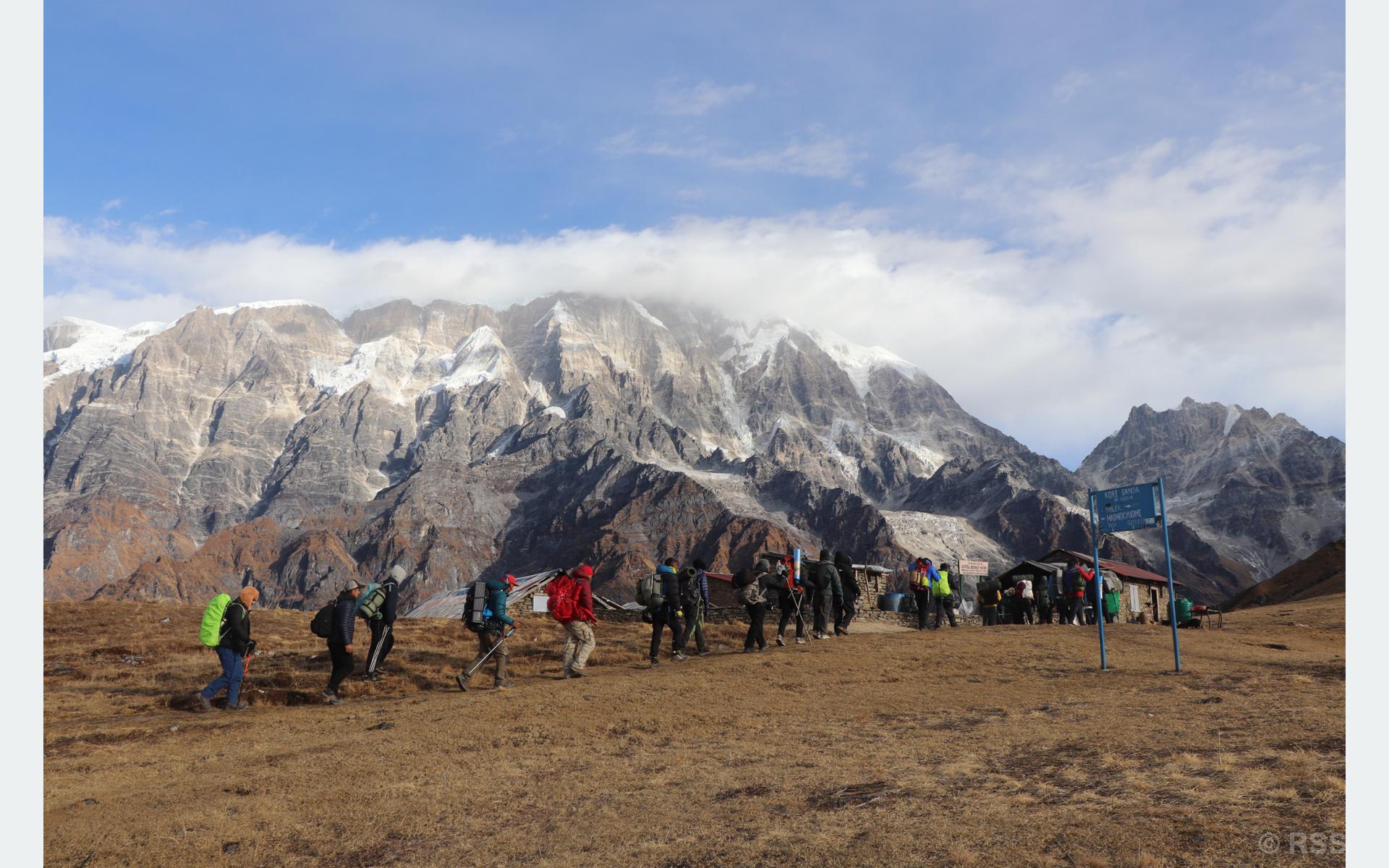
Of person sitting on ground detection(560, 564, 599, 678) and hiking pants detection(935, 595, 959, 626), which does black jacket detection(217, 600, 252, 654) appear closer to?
person sitting on ground detection(560, 564, 599, 678)

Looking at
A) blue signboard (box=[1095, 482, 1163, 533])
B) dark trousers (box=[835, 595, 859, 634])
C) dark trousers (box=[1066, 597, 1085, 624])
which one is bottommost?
dark trousers (box=[1066, 597, 1085, 624])

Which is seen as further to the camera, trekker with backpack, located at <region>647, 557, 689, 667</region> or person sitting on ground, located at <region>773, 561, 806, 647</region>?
person sitting on ground, located at <region>773, 561, 806, 647</region>

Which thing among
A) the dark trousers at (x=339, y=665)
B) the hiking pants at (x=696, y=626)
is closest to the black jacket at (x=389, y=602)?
the dark trousers at (x=339, y=665)

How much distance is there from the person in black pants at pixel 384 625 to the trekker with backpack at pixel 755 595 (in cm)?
743

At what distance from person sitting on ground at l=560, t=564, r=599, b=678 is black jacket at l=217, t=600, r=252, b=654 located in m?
5.52

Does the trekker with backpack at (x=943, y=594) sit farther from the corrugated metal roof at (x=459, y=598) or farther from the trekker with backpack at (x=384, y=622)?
the corrugated metal roof at (x=459, y=598)

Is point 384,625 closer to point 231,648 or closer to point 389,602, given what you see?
point 389,602

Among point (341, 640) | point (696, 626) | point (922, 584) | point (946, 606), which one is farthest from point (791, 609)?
point (341, 640)

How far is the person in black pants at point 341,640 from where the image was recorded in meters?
15.9

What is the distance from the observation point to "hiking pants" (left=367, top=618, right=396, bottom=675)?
17172 mm

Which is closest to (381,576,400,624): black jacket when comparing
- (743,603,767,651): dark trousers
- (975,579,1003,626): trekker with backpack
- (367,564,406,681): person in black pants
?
(367,564,406,681): person in black pants

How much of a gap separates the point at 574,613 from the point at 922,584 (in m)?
14.4

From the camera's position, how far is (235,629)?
15711 mm

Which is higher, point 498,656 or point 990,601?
point 498,656
